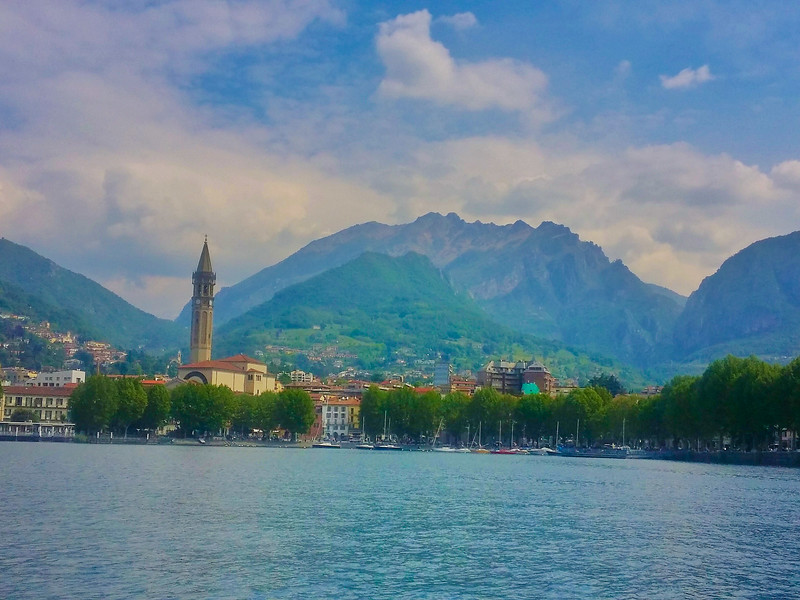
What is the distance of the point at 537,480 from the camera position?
87.6 metres

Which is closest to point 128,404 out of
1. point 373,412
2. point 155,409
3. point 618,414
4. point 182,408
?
point 155,409

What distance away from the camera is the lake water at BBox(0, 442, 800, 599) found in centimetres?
3238

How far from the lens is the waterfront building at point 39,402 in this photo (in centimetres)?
18975

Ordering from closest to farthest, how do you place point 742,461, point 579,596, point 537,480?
point 579,596 → point 537,480 → point 742,461

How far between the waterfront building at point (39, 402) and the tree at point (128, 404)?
36.4 meters

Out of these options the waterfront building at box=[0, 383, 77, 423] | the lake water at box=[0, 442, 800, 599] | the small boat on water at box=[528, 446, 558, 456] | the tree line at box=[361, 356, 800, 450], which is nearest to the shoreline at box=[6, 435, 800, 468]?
the tree line at box=[361, 356, 800, 450]

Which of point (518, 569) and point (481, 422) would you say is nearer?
point (518, 569)

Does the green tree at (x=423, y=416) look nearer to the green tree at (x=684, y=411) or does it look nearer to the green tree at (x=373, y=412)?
the green tree at (x=373, y=412)

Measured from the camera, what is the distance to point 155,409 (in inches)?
6304

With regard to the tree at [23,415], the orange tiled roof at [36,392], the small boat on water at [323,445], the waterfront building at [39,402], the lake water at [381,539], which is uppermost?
the orange tiled roof at [36,392]

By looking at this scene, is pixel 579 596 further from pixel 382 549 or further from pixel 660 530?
pixel 660 530

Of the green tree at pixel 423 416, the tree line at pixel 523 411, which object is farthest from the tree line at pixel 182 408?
the green tree at pixel 423 416

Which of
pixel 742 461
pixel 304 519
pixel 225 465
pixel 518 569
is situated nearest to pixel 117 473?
pixel 225 465

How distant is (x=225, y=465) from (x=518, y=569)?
6283 centimetres
